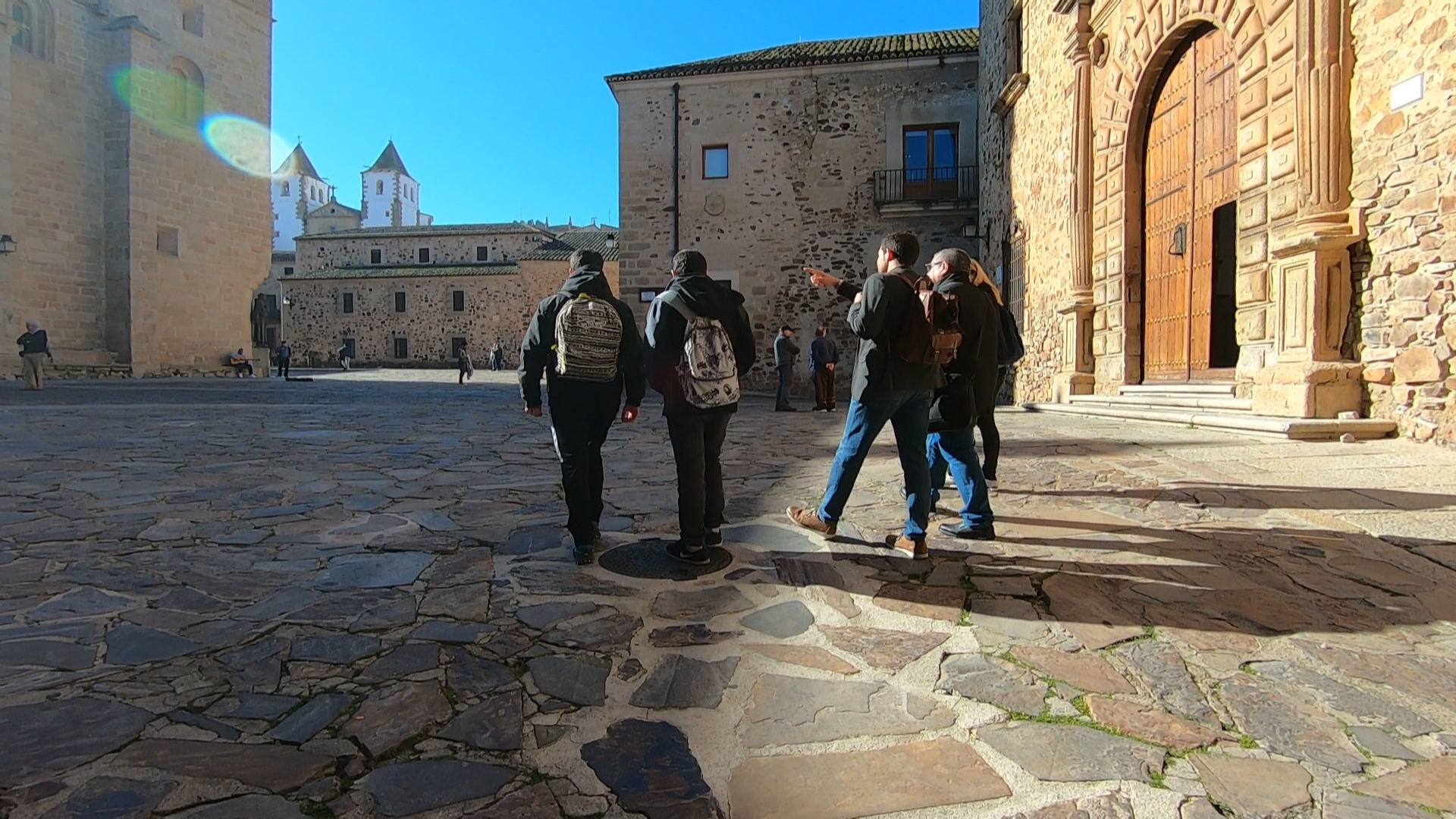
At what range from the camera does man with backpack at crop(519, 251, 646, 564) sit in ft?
11.6

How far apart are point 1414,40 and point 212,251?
26.2m

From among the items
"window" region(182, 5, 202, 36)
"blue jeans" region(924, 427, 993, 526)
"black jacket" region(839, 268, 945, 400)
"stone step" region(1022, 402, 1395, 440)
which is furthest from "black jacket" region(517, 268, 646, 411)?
"window" region(182, 5, 202, 36)

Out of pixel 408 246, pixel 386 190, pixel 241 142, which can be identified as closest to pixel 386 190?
pixel 386 190

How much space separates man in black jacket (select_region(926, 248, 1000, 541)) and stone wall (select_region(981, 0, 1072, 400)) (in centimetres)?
787

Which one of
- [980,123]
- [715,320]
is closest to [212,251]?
[980,123]

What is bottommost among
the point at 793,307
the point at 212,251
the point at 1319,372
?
the point at 1319,372

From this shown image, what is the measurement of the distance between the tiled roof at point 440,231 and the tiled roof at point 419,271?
2.41 meters

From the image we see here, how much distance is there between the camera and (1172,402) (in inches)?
324

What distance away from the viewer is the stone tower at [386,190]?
83750mm

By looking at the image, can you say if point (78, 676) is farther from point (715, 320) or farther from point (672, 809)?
point (715, 320)

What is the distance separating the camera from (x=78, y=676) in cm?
224

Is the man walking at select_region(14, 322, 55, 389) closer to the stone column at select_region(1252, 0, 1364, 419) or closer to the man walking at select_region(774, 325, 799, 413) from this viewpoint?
the man walking at select_region(774, 325, 799, 413)

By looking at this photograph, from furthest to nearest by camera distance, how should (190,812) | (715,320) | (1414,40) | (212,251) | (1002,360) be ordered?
(212,251)
(1414,40)
(1002,360)
(715,320)
(190,812)

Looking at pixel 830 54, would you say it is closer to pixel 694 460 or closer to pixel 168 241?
pixel 694 460
